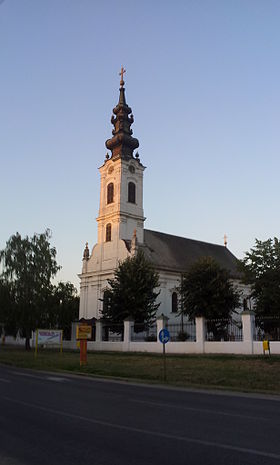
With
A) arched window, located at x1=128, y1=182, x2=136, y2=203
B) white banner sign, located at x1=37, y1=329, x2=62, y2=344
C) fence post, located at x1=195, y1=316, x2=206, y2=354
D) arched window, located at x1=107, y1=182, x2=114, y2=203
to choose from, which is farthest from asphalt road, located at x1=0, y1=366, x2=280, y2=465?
arched window, located at x1=107, y1=182, x2=114, y2=203

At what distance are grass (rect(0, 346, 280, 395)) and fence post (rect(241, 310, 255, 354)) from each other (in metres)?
1.91

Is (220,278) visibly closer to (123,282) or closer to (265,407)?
(123,282)

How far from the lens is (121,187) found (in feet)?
174

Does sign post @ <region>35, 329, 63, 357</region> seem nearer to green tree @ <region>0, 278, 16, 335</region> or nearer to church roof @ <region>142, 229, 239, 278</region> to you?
green tree @ <region>0, 278, 16, 335</region>

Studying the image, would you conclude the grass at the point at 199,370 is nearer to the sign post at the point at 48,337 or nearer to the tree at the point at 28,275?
the sign post at the point at 48,337


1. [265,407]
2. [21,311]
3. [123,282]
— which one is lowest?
[265,407]

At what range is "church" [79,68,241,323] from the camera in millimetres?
50400

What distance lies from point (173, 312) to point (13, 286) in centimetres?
1819

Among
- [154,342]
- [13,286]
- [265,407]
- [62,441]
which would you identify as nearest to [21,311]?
[13,286]

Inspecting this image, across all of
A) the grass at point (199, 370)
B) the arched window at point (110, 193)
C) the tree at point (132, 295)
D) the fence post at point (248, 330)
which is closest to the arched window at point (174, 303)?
the tree at point (132, 295)

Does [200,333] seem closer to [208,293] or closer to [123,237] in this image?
[208,293]

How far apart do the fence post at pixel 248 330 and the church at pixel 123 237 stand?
75.6ft

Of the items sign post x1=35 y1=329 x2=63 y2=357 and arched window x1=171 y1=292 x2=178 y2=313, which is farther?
arched window x1=171 y1=292 x2=178 y2=313

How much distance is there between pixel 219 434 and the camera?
7305 mm
